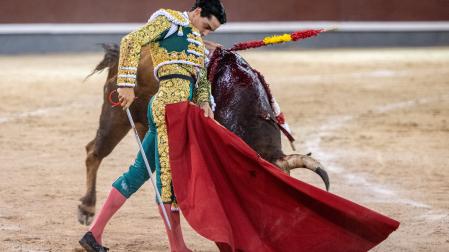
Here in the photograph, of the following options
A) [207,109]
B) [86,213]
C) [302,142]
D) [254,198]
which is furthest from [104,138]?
[302,142]

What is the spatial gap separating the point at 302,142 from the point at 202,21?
3.26m

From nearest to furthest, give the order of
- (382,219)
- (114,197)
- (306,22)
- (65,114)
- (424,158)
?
1. (382,219)
2. (114,197)
3. (424,158)
4. (65,114)
5. (306,22)

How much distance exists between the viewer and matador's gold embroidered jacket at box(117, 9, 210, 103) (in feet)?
10.6

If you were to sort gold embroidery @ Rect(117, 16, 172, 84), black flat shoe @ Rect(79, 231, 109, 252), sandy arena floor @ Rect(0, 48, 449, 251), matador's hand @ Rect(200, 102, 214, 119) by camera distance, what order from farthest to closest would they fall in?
sandy arena floor @ Rect(0, 48, 449, 251) → black flat shoe @ Rect(79, 231, 109, 252) → matador's hand @ Rect(200, 102, 214, 119) → gold embroidery @ Rect(117, 16, 172, 84)

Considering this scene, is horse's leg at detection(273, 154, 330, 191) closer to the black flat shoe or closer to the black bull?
the black bull

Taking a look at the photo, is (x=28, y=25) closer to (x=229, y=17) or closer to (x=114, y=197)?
(x=229, y=17)

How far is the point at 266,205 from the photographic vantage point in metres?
3.36

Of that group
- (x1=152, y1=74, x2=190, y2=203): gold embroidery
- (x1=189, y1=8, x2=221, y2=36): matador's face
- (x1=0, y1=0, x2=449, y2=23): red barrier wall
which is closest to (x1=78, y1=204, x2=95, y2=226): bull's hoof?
(x1=152, y1=74, x2=190, y2=203): gold embroidery

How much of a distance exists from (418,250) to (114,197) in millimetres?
1172

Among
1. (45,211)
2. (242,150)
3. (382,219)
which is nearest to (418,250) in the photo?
(382,219)

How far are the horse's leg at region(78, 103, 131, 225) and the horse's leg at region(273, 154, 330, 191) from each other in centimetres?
98

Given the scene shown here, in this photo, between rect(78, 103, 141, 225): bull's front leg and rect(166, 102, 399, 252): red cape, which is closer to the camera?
rect(166, 102, 399, 252): red cape

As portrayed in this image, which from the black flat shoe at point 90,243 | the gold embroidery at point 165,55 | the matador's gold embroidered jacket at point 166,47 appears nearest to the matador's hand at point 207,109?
the matador's gold embroidered jacket at point 166,47

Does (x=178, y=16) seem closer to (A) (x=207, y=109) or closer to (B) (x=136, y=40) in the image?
(B) (x=136, y=40)
